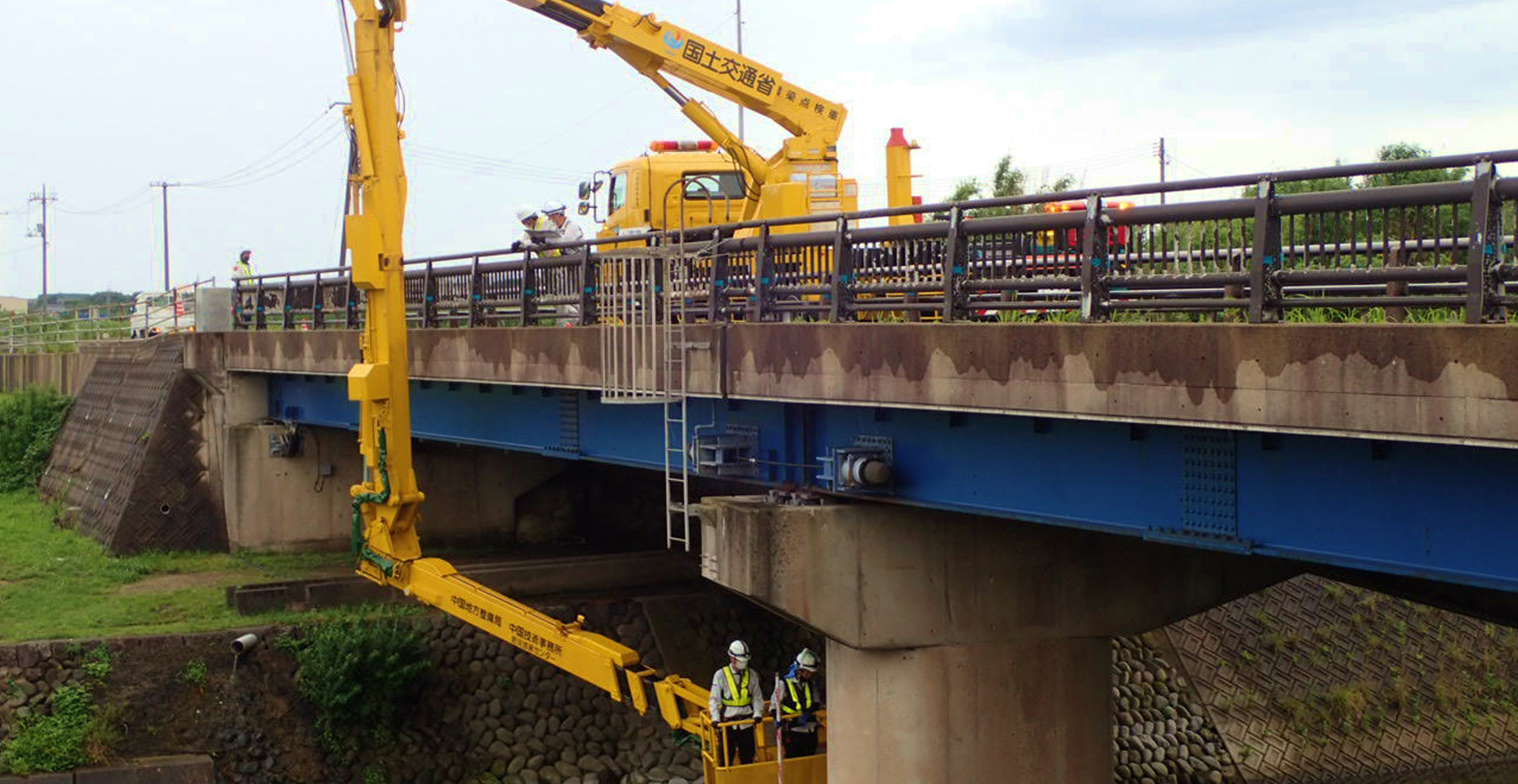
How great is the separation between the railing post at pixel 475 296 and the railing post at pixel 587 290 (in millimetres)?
3114

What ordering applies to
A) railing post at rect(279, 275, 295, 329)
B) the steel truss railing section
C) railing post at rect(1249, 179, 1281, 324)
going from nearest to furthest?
railing post at rect(1249, 179, 1281, 324) < the steel truss railing section < railing post at rect(279, 275, 295, 329)

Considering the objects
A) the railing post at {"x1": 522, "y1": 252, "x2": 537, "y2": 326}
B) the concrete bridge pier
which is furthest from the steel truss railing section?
the railing post at {"x1": 522, "y1": 252, "x2": 537, "y2": 326}

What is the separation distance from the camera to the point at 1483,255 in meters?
9.03

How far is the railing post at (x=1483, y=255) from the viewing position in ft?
29.5

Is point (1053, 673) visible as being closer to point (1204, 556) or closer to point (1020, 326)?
point (1204, 556)

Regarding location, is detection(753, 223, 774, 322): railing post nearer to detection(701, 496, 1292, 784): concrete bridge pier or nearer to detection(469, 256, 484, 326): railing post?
detection(701, 496, 1292, 784): concrete bridge pier

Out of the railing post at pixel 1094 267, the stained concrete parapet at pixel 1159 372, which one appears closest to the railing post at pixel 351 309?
the stained concrete parapet at pixel 1159 372

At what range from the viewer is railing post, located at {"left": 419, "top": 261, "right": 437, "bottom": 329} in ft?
73.0

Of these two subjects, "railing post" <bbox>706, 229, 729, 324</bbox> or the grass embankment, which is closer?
"railing post" <bbox>706, 229, 729, 324</bbox>

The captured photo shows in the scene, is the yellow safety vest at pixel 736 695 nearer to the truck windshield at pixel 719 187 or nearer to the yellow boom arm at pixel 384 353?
the yellow boom arm at pixel 384 353

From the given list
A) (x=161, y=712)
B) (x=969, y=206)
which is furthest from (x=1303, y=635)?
(x=161, y=712)

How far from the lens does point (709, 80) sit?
23000 millimetres

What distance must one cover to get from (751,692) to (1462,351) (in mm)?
8294

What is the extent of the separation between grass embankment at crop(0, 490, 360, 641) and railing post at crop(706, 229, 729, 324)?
33.9 ft
